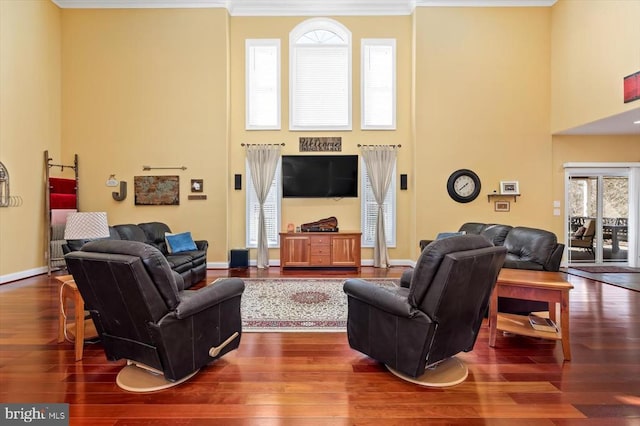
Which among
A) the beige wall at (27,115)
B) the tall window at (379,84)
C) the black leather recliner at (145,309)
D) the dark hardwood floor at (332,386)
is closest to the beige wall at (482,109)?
the tall window at (379,84)

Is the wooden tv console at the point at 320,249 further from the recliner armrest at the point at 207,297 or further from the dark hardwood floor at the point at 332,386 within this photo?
the recliner armrest at the point at 207,297

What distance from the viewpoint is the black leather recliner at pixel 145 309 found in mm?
2027

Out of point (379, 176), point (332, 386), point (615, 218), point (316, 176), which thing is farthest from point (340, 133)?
point (615, 218)

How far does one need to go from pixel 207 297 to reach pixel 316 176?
4746mm

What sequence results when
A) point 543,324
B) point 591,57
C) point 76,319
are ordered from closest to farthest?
point 76,319
point 543,324
point 591,57

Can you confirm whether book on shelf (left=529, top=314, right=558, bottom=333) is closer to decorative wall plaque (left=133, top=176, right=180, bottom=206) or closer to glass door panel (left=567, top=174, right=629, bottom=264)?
glass door panel (left=567, top=174, right=629, bottom=264)

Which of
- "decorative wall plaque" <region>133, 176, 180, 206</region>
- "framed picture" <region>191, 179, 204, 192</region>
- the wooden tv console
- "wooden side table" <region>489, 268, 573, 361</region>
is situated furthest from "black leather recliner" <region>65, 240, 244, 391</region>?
"decorative wall plaque" <region>133, 176, 180, 206</region>

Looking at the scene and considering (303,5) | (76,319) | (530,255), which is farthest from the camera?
(303,5)

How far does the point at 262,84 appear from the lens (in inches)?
274

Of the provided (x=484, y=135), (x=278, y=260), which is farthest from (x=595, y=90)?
(x=278, y=260)

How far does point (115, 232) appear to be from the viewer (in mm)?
4785

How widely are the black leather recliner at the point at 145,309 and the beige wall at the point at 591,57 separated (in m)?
6.58

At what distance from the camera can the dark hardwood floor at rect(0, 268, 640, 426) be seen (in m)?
1.96

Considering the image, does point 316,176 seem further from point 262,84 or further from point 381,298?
point 381,298
